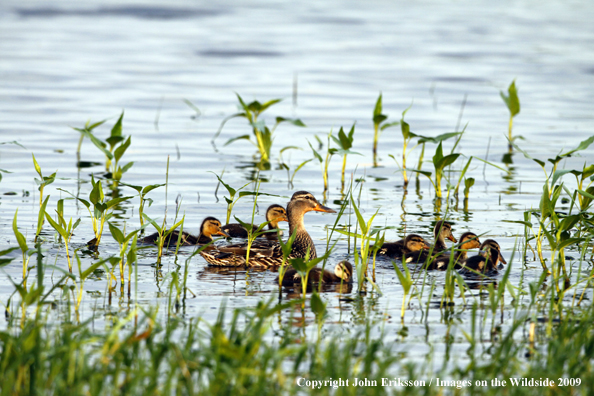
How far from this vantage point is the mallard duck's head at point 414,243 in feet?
22.4

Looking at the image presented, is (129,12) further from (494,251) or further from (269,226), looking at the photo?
(494,251)

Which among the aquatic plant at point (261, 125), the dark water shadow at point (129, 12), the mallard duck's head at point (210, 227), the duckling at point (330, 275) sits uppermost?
the dark water shadow at point (129, 12)

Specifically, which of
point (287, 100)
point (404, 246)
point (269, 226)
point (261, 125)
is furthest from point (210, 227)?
point (287, 100)

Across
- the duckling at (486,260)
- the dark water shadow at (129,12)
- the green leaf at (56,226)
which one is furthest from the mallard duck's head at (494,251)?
the dark water shadow at (129,12)

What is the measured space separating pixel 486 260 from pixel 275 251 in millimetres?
1741

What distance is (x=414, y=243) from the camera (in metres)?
6.86

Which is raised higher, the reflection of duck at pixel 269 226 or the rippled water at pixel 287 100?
the rippled water at pixel 287 100

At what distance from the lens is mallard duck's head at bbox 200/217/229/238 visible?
742 centimetres

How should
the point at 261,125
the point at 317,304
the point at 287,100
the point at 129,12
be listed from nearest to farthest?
the point at 317,304 < the point at 261,125 < the point at 287,100 < the point at 129,12

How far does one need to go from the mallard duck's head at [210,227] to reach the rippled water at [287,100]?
0.47 m

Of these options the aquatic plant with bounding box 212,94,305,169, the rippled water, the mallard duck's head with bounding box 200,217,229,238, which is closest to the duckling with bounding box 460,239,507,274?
the rippled water

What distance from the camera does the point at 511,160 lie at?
11.3 metres

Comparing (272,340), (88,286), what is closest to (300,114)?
(88,286)

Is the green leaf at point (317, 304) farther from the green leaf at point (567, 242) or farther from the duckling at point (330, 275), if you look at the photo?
the green leaf at point (567, 242)
